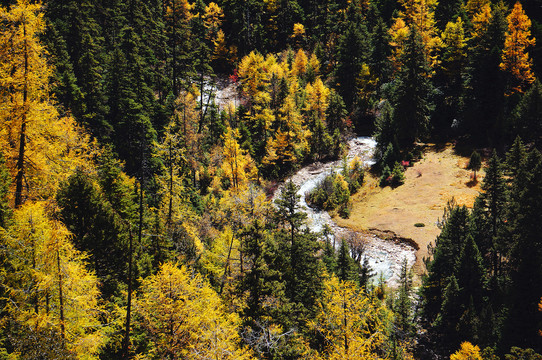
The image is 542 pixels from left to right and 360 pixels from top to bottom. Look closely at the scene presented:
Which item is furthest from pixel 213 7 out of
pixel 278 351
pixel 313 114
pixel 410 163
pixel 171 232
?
pixel 278 351

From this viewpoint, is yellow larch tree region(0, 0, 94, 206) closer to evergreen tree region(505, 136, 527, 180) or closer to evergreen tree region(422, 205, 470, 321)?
evergreen tree region(422, 205, 470, 321)

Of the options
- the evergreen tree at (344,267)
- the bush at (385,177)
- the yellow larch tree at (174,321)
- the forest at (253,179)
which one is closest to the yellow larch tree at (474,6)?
the forest at (253,179)

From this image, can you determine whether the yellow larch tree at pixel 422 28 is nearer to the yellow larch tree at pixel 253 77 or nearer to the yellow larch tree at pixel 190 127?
the yellow larch tree at pixel 253 77

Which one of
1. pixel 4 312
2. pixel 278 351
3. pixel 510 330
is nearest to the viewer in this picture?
pixel 4 312

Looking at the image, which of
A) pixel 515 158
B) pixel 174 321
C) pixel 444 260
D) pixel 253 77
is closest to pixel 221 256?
pixel 174 321

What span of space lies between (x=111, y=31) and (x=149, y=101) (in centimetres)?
1990

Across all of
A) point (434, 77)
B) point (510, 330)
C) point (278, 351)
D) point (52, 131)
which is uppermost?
point (434, 77)

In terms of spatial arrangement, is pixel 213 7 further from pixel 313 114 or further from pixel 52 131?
pixel 52 131

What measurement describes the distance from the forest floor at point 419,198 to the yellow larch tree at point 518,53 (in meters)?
13.0

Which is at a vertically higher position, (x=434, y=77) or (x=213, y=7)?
(x=213, y=7)

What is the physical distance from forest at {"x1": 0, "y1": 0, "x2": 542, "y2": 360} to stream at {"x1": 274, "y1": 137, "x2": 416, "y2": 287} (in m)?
1.20

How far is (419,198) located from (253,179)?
2290 centimetres

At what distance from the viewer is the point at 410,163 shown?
54000 mm

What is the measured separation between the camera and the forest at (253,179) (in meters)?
14.9
